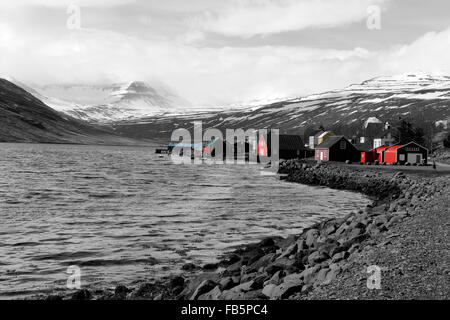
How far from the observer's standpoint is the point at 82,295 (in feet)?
49.2

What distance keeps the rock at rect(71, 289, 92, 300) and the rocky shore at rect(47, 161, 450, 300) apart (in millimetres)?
30

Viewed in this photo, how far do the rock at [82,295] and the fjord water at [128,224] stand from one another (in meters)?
1.18

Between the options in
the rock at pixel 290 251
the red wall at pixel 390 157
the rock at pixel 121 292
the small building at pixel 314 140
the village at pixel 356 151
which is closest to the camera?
the rock at pixel 121 292

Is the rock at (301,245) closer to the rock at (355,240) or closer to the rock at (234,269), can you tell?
the rock at (355,240)

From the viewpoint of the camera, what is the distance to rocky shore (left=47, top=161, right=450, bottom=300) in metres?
10.7

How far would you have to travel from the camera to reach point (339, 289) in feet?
35.3

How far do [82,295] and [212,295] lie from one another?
468cm

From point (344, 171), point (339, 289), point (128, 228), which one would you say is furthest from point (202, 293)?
point (344, 171)

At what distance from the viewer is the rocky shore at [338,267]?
10711mm

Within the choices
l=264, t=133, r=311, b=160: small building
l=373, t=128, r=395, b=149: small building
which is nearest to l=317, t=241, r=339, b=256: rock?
l=373, t=128, r=395, b=149: small building

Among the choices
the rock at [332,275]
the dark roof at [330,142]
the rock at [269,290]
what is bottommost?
the rock at [269,290]

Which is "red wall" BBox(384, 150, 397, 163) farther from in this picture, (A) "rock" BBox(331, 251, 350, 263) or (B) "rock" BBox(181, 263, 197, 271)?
(A) "rock" BBox(331, 251, 350, 263)

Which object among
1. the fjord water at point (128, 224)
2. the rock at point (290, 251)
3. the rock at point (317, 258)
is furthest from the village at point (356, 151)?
the rock at point (317, 258)
